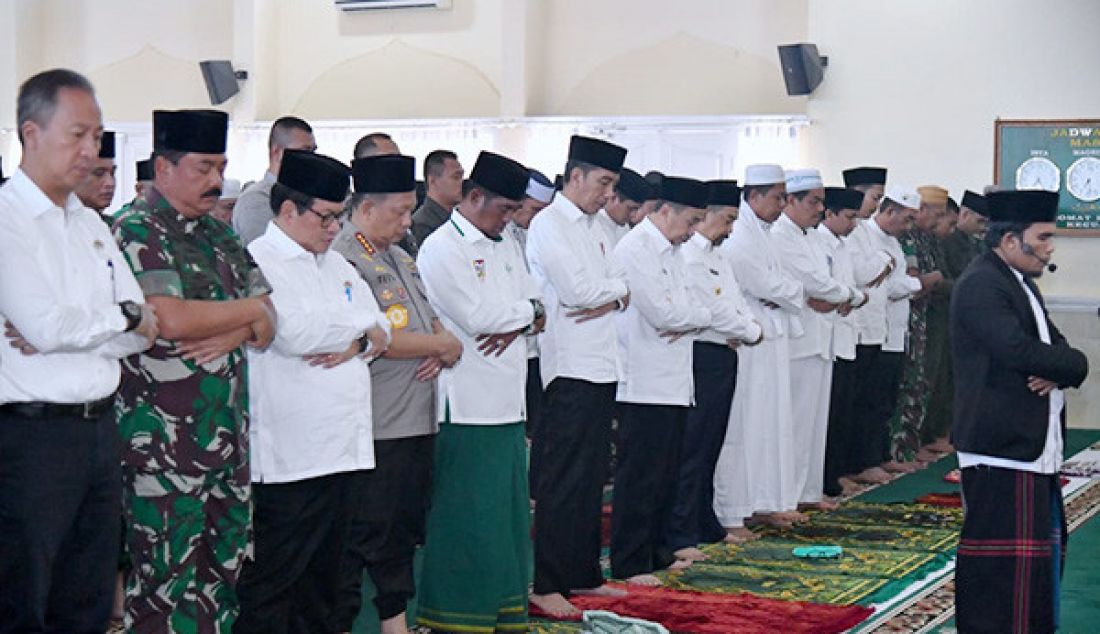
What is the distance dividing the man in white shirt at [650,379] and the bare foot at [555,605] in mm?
671

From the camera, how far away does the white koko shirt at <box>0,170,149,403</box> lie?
3.53 m

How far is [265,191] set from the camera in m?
5.89

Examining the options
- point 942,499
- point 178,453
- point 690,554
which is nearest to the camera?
point 178,453

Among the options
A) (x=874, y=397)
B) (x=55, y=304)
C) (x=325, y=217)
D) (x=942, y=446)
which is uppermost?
(x=325, y=217)

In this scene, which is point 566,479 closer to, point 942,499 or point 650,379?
point 650,379

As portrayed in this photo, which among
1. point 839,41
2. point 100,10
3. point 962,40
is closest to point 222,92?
point 100,10

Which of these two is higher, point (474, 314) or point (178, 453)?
point (474, 314)

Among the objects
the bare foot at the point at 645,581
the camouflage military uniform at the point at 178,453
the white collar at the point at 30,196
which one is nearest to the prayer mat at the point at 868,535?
the bare foot at the point at 645,581

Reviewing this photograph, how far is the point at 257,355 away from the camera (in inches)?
172

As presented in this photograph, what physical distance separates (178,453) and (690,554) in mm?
3305

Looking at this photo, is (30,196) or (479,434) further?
(479,434)

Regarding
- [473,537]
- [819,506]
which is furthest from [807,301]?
[473,537]

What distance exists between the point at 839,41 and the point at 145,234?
9.93 metres

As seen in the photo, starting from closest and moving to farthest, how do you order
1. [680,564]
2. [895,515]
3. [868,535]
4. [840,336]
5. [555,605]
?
1. [555,605]
2. [680,564]
3. [868,535]
4. [895,515]
5. [840,336]
